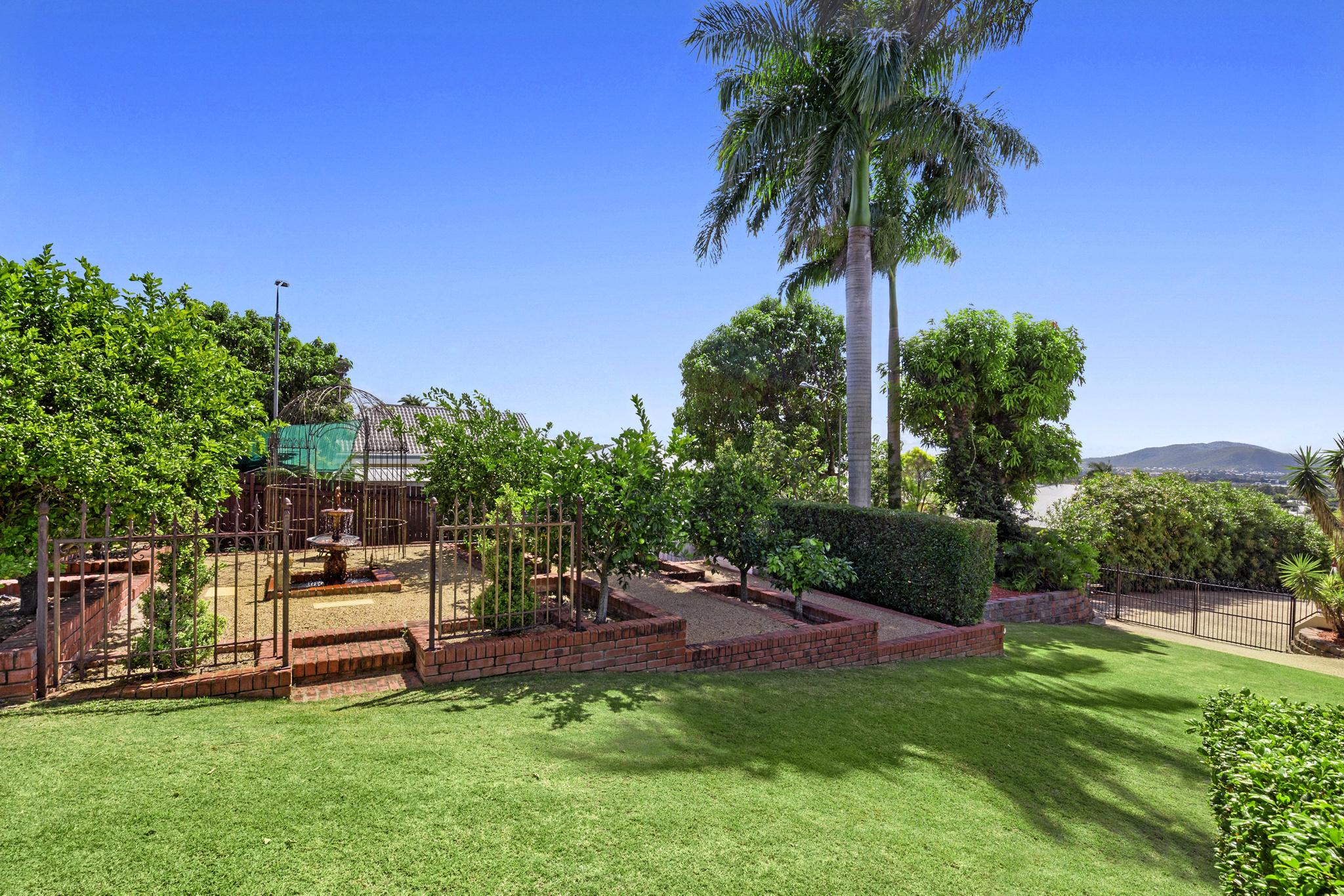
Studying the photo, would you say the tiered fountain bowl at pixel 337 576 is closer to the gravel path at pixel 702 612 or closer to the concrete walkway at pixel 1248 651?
the gravel path at pixel 702 612

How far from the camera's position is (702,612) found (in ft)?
30.2

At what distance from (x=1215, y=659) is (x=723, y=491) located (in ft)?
27.5

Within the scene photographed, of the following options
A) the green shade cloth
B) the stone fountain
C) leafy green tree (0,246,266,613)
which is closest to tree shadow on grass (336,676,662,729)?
leafy green tree (0,246,266,613)

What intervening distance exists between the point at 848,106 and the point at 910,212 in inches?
189

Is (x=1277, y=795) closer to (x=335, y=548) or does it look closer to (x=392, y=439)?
(x=335, y=548)

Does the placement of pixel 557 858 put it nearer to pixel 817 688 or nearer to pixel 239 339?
pixel 817 688

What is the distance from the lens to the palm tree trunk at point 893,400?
53.8 ft

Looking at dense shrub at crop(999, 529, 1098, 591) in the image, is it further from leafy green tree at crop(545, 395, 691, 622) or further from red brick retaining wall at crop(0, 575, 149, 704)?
red brick retaining wall at crop(0, 575, 149, 704)

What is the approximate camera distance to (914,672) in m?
7.60

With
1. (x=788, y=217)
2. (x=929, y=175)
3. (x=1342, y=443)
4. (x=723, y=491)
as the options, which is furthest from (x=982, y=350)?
(x=723, y=491)

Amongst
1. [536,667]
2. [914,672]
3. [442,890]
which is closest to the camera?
[442,890]

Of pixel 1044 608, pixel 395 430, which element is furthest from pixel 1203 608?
pixel 395 430

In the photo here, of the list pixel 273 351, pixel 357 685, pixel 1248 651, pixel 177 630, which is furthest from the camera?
pixel 273 351

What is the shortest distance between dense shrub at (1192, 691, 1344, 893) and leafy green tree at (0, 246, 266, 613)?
7.12 m
